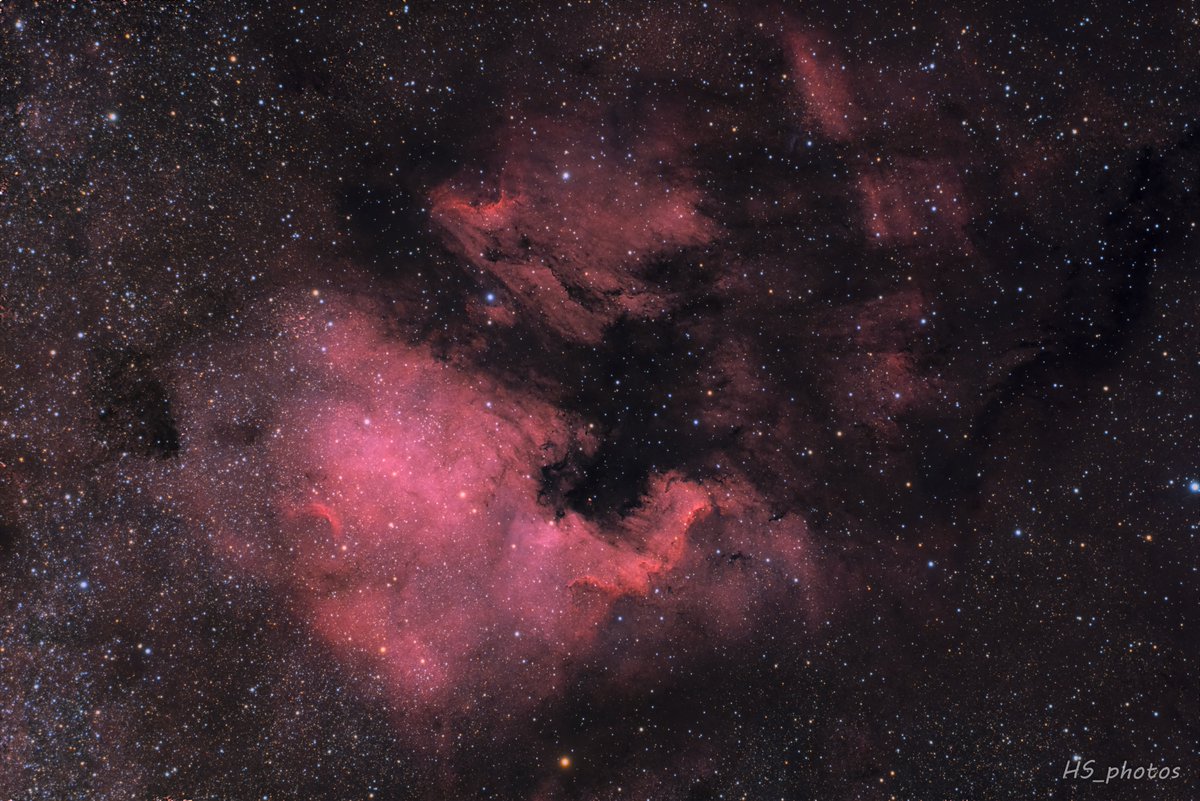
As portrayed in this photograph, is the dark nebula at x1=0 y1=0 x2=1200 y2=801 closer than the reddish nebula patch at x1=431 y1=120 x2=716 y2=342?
Yes

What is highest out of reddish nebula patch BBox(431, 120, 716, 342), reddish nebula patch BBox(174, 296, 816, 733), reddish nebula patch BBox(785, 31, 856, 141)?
reddish nebula patch BBox(785, 31, 856, 141)

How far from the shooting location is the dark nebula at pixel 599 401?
3584 mm

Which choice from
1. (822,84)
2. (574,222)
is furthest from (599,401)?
(822,84)

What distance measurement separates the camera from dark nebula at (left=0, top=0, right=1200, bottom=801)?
11.8ft

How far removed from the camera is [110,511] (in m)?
3.72

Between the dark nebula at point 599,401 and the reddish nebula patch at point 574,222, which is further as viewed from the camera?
the reddish nebula patch at point 574,222

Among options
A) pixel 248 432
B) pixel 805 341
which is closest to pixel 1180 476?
pixel 805 341

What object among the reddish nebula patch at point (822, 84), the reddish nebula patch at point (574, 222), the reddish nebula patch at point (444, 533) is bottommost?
the reddish nebula patch at point (444, 533)

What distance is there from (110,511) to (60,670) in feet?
4.28

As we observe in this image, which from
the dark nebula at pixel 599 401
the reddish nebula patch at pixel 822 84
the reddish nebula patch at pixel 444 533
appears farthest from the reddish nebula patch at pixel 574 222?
the reddish nebula patch at pixel 822 84

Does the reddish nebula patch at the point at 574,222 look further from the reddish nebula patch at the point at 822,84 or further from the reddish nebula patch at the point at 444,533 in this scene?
the reddish nebula patch at the point at 822,84

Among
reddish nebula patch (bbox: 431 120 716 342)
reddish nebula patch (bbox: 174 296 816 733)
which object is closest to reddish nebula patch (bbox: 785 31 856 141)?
reddish nebula patch (bbox: 431 120 716 342)

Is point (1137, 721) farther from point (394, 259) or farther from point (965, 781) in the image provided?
point (394, 259)

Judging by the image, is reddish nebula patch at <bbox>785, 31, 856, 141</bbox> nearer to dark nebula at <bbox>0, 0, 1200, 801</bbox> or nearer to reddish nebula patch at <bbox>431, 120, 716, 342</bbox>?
dark nebula at <bbox>0, 0, 1200, 801</bbox>
